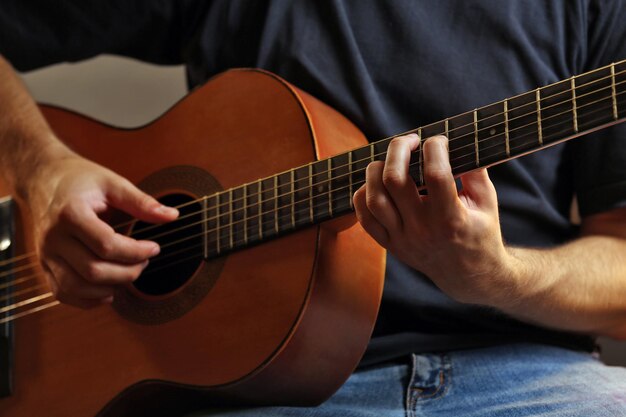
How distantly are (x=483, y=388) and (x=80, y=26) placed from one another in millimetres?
947

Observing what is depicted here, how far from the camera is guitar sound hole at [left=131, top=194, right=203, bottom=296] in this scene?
979mm

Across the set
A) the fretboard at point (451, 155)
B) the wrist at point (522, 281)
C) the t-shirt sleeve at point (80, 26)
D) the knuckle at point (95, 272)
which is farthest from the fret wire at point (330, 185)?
the t-shirt sleeve at point (80, 26)

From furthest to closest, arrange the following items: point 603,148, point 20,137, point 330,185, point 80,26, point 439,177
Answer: point 80,26
point 20,137
point 603,148
point 330,185
point 439,177

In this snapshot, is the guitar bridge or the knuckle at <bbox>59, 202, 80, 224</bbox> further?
the guitar bridge

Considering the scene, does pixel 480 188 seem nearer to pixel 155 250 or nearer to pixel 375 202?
pixel 375 202

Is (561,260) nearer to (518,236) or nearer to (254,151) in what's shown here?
(518,236)

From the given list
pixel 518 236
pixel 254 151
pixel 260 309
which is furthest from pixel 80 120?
pixel 518 236

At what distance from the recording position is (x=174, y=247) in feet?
3.28

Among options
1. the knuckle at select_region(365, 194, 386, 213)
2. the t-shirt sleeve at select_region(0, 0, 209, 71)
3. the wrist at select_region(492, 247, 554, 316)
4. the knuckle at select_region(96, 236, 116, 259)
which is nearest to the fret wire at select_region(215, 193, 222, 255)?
the knuckle at select_region(96, 236, 116, 259)

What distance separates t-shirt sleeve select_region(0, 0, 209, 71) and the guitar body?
0.97 ft

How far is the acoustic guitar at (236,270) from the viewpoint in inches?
32.9

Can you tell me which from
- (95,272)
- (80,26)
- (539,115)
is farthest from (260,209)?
(80,26)

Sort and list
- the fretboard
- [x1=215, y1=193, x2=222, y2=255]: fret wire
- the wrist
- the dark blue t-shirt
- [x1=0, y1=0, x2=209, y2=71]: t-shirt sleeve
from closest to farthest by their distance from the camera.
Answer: the fretboard → the wrist → [x1=215, y1=193, x2=222, y2=255]: fret wire → the dark blue t-shirt → [x1=0, y1=0, x2=209, y2=71]: t-shirt sleeve

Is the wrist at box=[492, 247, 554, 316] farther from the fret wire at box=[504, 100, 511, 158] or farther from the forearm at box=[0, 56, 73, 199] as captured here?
the forearm at box=[0, 56, 73, 199]
